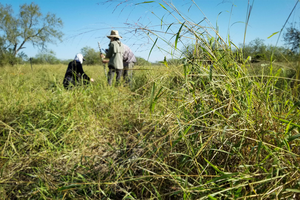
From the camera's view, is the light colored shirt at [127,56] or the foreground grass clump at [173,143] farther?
the light colored shirt at [127,56]

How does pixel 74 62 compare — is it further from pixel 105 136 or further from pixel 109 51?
pixel 105 136

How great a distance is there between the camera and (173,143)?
1.12m

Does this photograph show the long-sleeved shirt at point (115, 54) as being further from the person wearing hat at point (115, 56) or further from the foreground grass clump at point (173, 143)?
the foreground grass clump at point (173, 143)

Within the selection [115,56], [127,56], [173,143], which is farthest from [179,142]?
[127,56]

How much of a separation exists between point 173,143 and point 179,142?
16 centimetres

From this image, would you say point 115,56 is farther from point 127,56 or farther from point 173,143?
point 173,143

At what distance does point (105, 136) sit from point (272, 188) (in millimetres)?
1627

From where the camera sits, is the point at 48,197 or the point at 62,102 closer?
the point at 48,197

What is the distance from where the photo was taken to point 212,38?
125 centimetres

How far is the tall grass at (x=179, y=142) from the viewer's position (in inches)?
35.2

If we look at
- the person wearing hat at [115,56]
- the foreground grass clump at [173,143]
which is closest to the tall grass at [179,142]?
the foreground grass clump at [173,143]

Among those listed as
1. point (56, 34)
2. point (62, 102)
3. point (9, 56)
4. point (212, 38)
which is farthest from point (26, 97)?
point (56, 34)

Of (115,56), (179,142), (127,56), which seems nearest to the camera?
(179,142)

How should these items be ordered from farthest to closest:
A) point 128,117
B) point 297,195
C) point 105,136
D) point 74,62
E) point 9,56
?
point 9,56 → point 74,62 → point 128,117 → point 105,136 → point 297,195
